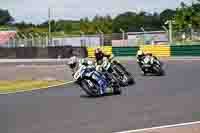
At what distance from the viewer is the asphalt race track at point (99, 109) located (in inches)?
392

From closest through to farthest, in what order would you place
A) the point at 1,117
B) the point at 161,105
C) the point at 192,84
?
the point at 1,117 < the point at 161,105 < the point at 192,84

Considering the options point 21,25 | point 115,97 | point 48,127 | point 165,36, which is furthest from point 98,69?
point 21,25

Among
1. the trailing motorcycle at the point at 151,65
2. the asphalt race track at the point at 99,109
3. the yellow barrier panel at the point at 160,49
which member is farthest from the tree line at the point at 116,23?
the asphalt race track at the point at 99,109

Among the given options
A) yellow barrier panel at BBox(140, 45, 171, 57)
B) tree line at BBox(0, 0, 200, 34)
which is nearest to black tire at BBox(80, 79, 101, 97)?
yellow barrier panel at BBox(140, 45, 171, 57)

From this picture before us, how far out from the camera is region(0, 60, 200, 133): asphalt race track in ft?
32.7

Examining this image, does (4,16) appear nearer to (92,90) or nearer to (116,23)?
(116,23)

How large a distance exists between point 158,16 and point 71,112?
103 m

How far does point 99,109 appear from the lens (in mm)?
12453

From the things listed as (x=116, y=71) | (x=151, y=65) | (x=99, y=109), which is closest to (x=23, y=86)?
(x=116, y=71)

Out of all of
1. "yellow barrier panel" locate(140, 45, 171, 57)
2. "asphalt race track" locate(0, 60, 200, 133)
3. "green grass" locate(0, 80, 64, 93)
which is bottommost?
"green grass" locate(0, 80, 64, 93)

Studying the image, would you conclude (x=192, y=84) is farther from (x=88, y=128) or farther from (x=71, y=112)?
(x=88, y=128)

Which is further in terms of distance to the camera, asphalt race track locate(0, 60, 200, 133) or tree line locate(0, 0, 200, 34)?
tree line locate(0, 0, 200, 34)

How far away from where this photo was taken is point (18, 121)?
10875 millimetres

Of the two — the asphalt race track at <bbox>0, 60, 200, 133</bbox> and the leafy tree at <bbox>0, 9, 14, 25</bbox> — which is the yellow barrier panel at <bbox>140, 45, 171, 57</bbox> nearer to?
the asphalt race track at <bbox>0, 60, 200, 133</bbox>
